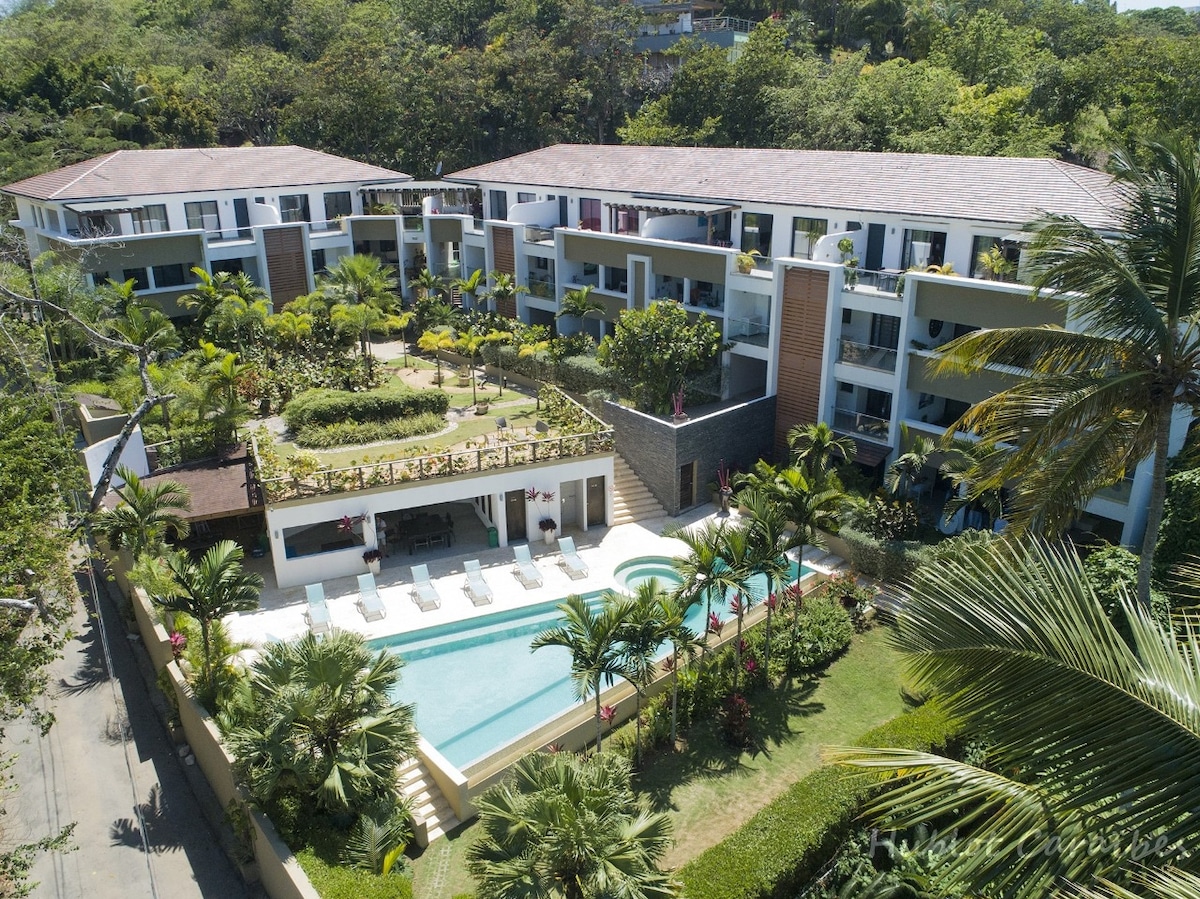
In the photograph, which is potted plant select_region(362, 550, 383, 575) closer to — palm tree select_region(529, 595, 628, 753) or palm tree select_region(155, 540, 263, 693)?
palm tree select_region(155, 540, 263, 693)

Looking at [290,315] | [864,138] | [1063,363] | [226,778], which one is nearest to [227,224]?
[290,315]

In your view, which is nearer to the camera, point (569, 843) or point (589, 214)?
point (569, 843)

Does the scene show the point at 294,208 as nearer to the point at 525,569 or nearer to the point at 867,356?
the point at 525,569

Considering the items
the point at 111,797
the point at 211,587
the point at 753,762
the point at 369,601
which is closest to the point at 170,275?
the point at 369,601

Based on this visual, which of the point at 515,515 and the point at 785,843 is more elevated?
the point at 785,843

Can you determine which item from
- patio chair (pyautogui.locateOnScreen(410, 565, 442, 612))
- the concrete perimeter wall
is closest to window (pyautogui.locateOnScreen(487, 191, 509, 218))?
→ the concrete perimeter wall

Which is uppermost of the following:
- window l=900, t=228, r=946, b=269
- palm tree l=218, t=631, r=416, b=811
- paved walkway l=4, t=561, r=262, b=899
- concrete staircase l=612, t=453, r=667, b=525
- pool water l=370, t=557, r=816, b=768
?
window l=900, t=228, r=946, b=269

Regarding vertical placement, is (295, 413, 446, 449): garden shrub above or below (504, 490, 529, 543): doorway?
above
